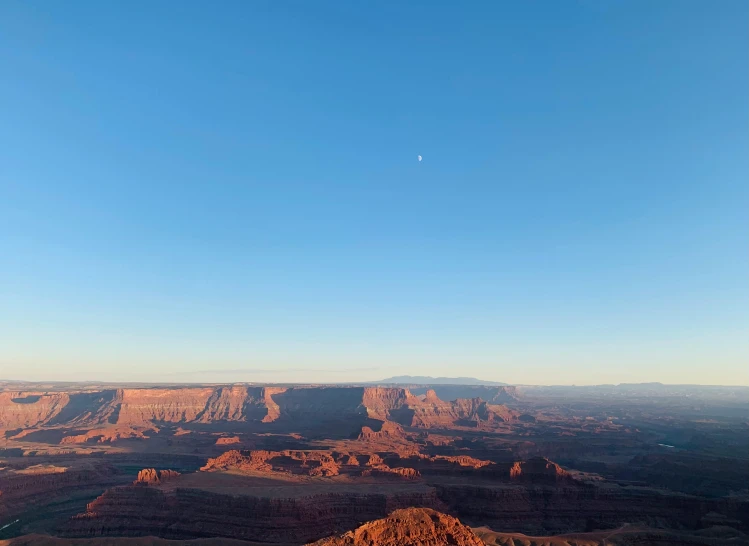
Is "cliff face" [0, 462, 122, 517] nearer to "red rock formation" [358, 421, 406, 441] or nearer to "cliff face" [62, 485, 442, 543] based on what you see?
"cliff face" [62, 485, 442, 543]

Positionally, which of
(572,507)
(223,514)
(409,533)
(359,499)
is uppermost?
(409,533)

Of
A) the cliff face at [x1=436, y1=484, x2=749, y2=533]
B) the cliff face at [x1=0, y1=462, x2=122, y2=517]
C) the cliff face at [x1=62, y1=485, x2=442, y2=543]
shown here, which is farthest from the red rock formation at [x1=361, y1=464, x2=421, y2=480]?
the cliff face at [x1=0, y1=462, x2=122, y2=517]

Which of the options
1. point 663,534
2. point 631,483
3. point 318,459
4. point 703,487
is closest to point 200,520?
point 318,459

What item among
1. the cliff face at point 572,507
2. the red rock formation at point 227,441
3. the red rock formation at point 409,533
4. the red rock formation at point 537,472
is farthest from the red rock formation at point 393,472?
the red rock formation at point 227,441

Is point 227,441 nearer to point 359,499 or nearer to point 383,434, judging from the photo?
point 383,434

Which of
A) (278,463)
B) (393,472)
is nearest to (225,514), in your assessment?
(278,463)

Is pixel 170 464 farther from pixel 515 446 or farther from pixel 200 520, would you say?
pixel 515 446

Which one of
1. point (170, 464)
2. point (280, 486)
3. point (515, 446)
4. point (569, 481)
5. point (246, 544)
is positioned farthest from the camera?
point (515, 446)
